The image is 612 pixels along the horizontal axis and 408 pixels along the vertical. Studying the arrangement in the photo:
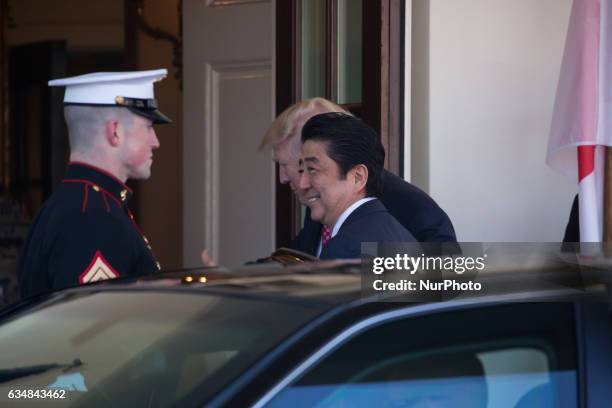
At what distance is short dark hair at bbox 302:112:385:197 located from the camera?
3.22 metres

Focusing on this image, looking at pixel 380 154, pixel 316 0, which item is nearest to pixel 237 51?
pixel 316 0

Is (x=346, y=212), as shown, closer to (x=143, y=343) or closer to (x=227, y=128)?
(x=143, y=343)

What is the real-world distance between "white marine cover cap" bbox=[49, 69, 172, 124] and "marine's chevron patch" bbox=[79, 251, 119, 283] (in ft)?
1.55

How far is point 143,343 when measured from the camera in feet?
7.39

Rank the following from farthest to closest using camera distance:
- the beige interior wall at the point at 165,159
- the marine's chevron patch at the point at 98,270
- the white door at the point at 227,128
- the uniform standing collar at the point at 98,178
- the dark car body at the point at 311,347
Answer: the beige interior wall at the point at 165,159 → the white door at the point at 227,128 → the uniform standing collar at the point at 98,178 → the marine's chevron patch at the point at 98,270 → the dark car body at the point at 311,347

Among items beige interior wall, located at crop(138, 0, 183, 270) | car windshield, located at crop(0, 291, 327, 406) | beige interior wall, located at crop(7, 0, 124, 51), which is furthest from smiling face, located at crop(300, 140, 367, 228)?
beige interior wall, located at crop(7, 0, 124, 51)

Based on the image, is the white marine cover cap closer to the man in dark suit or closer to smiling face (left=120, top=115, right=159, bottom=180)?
smiling face (left=120, top=115, right=159, bottom=180)

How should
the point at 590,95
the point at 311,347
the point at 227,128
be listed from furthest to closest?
the point at 227,128, the point at 590,95, the point at 311,347

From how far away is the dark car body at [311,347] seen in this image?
2.01 m

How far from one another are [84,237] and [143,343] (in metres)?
0.99

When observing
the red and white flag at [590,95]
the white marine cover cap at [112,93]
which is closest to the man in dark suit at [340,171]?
the white marine cover cap at [112,93]

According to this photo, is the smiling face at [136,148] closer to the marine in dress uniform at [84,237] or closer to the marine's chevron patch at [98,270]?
the marine in dress uniform at [84,237]

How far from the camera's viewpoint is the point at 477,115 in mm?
4625

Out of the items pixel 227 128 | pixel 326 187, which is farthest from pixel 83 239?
pixel 227 128
